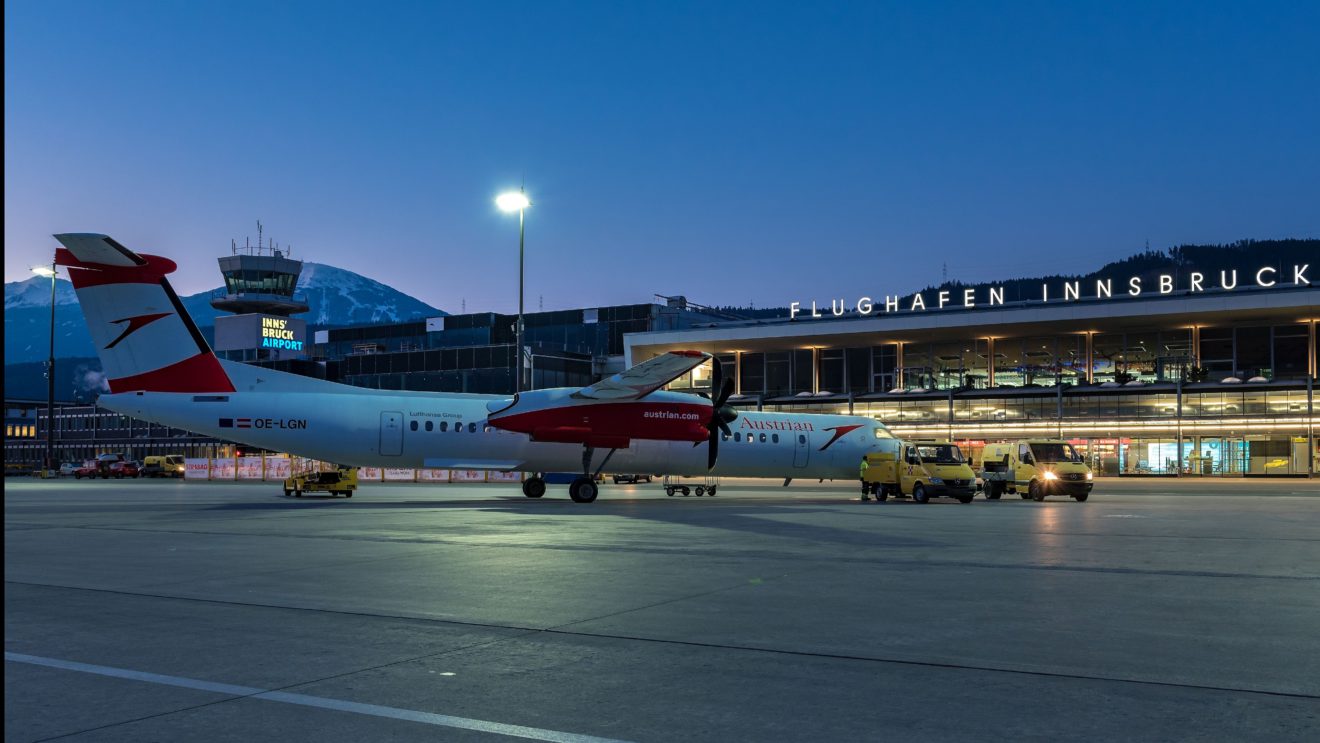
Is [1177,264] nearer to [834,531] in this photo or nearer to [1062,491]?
[1062,491]

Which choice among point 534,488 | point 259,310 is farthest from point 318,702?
point 259,310

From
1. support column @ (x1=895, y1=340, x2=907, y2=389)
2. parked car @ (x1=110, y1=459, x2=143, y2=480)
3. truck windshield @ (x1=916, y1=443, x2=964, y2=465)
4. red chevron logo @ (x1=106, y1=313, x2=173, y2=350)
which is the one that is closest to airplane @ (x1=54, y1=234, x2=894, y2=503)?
red chevron logo @ (x1=106, y1=313, x2=173, y2=350)

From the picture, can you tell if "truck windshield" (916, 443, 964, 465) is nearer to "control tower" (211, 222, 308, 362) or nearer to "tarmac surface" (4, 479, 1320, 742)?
"tarmac surface" (4, 479, 1320, 742)

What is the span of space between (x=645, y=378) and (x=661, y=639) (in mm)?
23682

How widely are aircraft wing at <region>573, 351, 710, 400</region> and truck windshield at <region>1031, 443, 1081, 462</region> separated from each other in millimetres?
15324

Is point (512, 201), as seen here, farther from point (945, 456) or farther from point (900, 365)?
point (900, 365)

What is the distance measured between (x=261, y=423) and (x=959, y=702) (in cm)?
2808

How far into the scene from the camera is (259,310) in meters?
125

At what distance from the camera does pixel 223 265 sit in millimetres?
123500

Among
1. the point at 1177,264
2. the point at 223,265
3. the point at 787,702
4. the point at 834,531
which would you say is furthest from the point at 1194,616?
the point at 1177,264

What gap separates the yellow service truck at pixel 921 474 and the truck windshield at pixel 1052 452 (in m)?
3.41

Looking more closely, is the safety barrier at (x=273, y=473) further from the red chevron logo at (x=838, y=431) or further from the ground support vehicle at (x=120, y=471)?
the red chevron logo at (x=838, y=431)

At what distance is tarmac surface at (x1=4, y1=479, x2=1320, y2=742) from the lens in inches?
254

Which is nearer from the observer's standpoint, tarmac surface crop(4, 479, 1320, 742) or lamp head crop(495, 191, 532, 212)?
tarmac surface crop(4, 479, 1320, 742)
